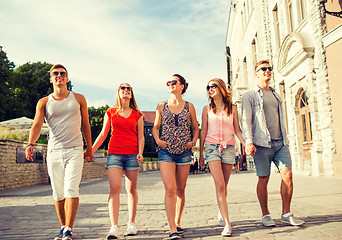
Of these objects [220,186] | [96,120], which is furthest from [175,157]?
[96,120]

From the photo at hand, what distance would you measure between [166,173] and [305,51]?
11284 millimetres

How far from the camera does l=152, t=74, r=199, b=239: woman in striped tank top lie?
4.14 metres

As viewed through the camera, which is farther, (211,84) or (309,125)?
(309,125)

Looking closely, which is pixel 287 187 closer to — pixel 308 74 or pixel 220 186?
pixel 220 186

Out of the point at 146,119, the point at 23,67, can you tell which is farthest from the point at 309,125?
the point at 146,119

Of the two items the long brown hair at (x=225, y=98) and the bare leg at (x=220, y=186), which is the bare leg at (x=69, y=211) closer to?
the bare leg at (x=220, y=186)

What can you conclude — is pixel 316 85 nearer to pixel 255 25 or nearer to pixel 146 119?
pixel 255 25

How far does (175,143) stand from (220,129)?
0.65 metres

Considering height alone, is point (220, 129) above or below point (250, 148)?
above

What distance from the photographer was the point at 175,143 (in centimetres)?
424

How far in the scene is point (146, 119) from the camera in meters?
101

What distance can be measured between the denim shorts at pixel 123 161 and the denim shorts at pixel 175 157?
0.43m

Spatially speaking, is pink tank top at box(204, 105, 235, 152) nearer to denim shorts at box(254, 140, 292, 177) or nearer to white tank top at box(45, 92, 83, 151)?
denim shorts at box(254, 140, 292, 177)

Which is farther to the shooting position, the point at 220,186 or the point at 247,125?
the point at 247,125
